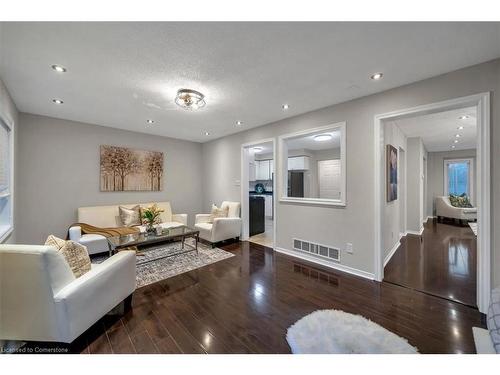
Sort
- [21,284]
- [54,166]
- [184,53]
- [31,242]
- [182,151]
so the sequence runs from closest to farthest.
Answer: [21,284]
[184,53]
[31,242]
[54,166]
[182,151]

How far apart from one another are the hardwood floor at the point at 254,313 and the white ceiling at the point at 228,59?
8.06 ft

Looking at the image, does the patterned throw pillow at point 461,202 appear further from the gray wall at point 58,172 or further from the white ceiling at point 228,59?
the gray wall at point 58,172

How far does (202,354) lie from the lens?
1479 mm

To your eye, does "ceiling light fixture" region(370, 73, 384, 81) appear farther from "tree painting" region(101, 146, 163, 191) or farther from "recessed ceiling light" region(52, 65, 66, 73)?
"tree painting" region(101, 146, 163, 191)

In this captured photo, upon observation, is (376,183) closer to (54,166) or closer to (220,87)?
(220,87)

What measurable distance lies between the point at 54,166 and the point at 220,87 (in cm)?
353

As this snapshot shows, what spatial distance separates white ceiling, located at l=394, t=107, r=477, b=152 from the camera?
11.8ft

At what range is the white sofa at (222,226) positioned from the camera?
160 inches

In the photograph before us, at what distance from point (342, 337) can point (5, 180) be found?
4269 mm

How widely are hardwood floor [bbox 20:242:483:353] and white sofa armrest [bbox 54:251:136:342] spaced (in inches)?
8.5

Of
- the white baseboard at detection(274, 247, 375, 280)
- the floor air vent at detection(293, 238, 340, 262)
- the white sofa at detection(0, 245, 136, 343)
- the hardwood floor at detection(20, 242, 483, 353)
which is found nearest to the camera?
the white sofa at detection(0, 245, 136, 343)

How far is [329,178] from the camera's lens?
7.06 m

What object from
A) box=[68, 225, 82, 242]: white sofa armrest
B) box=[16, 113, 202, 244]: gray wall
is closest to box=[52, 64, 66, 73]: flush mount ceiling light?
box=[16, 113, 202, 244]: gray wall

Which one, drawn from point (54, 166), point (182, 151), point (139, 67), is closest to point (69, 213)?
point (54, 166)
